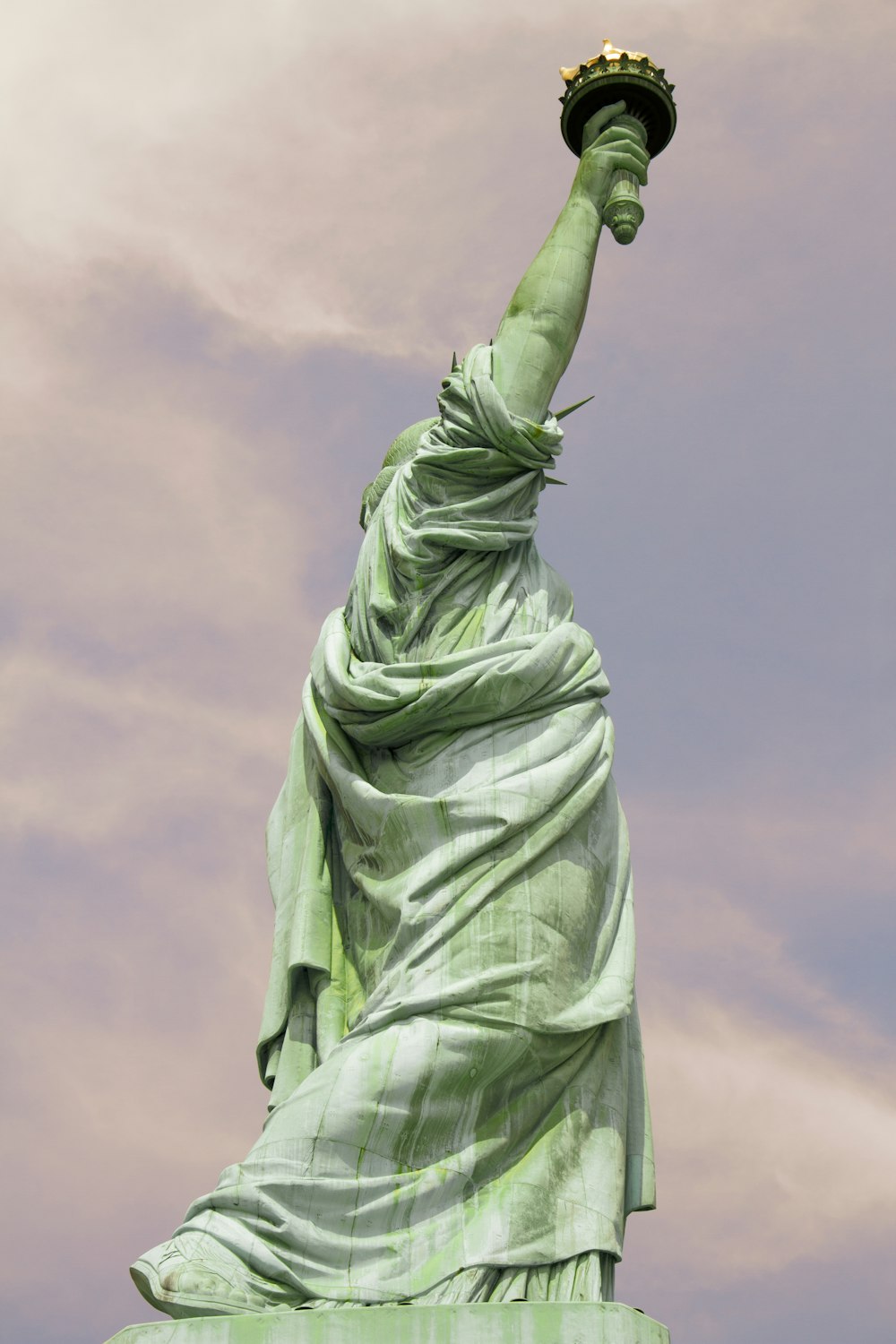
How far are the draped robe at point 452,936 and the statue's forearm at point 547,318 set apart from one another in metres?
0.22

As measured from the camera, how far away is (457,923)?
10.3 meters

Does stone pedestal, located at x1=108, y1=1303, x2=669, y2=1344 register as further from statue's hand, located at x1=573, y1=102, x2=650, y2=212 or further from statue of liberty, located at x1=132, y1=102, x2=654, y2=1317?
statue's hand, located at x1=573, y1=102, x2=650, y2=212

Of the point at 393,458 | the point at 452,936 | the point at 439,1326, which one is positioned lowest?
the point at 439,1326

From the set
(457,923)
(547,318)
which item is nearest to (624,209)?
(547,318)

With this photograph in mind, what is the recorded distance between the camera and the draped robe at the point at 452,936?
9656mm

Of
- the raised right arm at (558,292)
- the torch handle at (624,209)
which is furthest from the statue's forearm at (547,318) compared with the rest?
the torch handle at (624,209)

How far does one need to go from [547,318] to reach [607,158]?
1.32m

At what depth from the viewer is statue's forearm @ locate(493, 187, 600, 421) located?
12.0m

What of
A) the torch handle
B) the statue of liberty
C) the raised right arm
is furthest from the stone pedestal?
the torch handle

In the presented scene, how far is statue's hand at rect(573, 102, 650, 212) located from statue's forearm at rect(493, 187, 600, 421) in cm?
18

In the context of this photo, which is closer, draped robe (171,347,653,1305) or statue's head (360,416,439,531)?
draped robe (171,347,653,1305)

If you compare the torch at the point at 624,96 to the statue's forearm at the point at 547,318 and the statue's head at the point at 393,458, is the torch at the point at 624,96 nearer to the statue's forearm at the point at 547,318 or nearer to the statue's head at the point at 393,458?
the statue's forearm at the point at 547,318

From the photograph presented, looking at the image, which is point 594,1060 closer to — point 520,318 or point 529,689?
point 529,689

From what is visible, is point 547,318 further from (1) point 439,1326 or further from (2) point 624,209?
(1) point 439,1326
